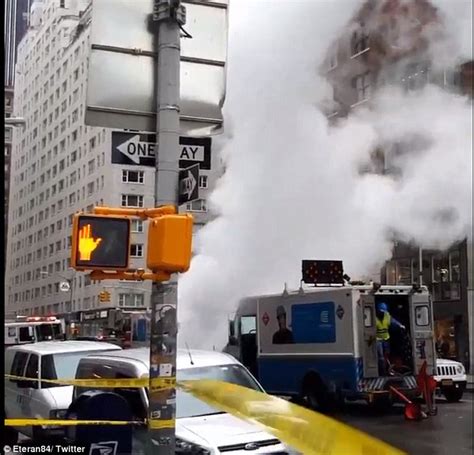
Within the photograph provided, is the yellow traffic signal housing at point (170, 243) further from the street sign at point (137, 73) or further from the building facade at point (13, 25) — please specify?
the building facade at point (13, 25)

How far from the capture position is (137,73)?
415 cm

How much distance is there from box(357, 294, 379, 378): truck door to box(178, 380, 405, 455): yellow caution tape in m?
6.25

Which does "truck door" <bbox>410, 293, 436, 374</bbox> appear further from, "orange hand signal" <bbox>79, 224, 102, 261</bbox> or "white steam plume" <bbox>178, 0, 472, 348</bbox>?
"orange hand signal" <bbox>79, 224, 102, 261</bbox>

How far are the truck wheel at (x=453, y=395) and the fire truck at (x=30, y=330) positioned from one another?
9.19 metres

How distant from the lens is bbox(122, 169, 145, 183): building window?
12856 millimetres

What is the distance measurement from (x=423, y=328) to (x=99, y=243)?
430 inches

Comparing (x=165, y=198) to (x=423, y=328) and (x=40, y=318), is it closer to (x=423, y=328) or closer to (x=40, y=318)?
(x=423, y=328)

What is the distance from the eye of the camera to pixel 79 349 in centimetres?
908

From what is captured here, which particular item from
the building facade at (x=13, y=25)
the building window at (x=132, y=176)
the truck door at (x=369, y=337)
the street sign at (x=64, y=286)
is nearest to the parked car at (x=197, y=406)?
the building facade at (x=13, y=25)

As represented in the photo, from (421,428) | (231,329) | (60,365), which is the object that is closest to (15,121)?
(60,365)

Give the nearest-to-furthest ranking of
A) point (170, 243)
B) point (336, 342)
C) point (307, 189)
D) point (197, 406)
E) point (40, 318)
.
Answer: point (170, 243) → point (197, 406) → point (336, 342) → point (307, 189) → point (40, 318)

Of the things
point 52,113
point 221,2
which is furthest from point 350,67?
point 221,2

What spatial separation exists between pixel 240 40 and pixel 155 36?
9584 mm

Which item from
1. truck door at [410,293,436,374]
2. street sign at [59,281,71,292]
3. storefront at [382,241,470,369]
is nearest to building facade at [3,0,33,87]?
street sign at [59,281,71,292]
